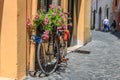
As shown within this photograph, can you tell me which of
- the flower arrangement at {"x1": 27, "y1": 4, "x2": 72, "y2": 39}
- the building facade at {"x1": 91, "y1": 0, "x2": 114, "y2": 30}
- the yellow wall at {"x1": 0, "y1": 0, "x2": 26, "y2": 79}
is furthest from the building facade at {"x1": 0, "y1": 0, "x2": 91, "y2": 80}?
the building facade at {"x1": 91, "y1": 0, "x2": 114, "y2": 30}

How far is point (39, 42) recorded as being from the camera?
8.14 m

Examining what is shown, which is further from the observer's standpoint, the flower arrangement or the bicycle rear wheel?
the bicycle rear wheel

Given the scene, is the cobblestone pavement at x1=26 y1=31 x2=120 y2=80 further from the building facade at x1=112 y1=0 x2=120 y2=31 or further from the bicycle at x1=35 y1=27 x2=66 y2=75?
the building facade at x1=112 y1=0 x2=120 y2=31

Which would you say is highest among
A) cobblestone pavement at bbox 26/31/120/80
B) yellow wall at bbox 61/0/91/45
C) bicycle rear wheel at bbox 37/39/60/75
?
yellow wall at bbox 61/0/91/45

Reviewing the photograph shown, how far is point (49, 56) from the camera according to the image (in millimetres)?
9078

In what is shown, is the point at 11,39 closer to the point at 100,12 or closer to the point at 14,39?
the point at 14,39

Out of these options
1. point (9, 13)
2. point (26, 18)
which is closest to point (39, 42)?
point (26, 18)

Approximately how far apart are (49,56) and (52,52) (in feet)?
0.42

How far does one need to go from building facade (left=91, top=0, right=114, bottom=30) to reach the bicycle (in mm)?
35198

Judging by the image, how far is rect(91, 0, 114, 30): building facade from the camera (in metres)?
44.9

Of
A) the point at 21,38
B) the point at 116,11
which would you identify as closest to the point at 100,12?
the point at 116,11

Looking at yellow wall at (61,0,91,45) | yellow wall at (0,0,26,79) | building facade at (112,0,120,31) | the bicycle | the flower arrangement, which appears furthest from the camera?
building facade at (112,0,120,31)

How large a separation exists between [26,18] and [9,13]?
0.65 metres

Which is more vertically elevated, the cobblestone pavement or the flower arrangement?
the flower arrangement
